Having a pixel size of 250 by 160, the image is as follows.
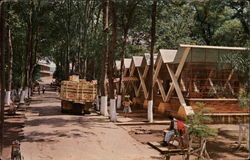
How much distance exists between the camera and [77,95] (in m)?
22.2

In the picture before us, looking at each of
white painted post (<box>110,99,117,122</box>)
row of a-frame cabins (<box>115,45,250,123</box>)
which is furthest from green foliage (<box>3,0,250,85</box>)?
white painted post (<box>110,99,117,122</box>)

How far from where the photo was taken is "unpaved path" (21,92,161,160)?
1199 cm

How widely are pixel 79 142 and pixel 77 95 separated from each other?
→ 8543mm

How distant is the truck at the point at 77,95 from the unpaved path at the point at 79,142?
11.2 ft

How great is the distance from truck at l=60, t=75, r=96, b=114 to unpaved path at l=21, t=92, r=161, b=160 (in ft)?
11.2

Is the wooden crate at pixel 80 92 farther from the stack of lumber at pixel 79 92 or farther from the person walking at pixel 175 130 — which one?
the person walking at pixel 175 130

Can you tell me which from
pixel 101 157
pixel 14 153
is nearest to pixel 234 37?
pixel 101 157

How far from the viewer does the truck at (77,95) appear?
73.1ft

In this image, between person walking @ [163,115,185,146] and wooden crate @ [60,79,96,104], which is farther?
wooden crate @ [60,79,96,104]

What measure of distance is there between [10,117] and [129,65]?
54.5ft

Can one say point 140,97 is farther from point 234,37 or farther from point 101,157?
point 101,157

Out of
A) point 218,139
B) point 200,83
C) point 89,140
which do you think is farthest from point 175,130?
point 200,83

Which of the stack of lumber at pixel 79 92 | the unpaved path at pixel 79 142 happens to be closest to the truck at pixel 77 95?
the stack of lumber at pixel 79 92

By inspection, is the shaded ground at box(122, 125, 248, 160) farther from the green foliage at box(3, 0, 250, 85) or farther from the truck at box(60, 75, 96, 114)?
the green foliage at box(3, 0, 250, 85)
